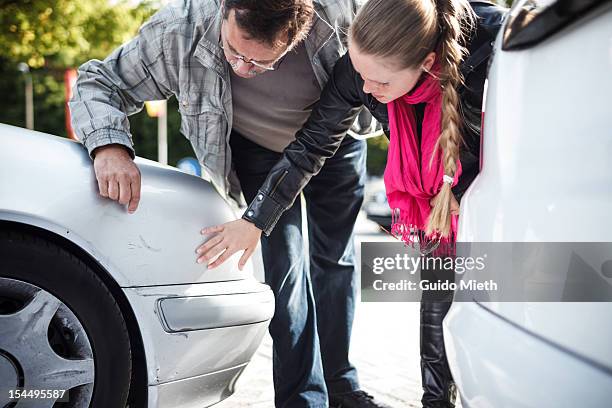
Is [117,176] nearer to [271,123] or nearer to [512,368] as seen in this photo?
[271,123]

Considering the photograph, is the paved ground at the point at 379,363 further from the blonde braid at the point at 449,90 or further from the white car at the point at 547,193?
the white car at the point at 547,193

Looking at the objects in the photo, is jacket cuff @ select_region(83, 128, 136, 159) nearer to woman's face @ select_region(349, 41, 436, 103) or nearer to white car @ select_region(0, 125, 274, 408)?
white car @ select_region(0, 125, 274, 408)

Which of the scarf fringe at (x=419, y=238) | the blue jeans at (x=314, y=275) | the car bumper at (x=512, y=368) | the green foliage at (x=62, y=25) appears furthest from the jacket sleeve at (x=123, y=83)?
the green foliage at (x=62, y=25)

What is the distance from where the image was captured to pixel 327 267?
2.86m

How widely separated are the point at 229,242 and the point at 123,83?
0.71 meters

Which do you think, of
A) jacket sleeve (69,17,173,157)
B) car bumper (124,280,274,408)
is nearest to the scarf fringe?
car bumper (124,280,274,408)

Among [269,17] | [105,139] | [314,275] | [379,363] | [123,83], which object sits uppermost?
[269,17]

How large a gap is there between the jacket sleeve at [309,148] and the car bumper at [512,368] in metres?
0.96

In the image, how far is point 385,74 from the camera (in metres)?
1.99

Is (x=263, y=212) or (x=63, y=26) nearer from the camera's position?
(x=263, y=212)

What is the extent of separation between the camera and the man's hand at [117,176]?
1937mm

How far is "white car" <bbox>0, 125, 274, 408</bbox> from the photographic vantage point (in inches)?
71.2

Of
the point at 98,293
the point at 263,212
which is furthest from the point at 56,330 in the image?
the point at 263,212

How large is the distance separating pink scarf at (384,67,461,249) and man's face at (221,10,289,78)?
409 mm
